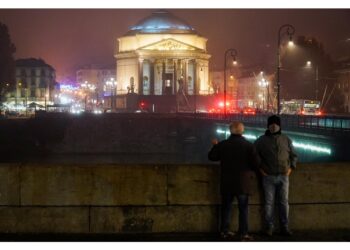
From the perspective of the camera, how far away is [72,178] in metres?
13.5

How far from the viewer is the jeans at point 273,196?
12.9m

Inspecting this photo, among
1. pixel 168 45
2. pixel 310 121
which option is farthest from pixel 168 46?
→ pixel 310 121

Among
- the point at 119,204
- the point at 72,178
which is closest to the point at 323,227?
the point at 119,204

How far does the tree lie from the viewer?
90.4 m

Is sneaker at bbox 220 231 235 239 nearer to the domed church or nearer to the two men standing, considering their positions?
the two men standing

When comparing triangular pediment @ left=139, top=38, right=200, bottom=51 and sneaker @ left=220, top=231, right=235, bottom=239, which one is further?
triangular pediment @ left=139, top=38, right=200, bottom=51

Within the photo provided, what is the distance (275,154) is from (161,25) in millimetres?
158677

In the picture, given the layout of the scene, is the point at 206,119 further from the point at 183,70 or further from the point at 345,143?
the point at 183,70

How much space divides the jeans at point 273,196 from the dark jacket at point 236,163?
0.49 m

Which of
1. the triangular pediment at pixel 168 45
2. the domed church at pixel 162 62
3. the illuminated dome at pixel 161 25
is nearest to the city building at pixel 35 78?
the domed church at pixel 162 62

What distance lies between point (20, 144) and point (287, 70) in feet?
149

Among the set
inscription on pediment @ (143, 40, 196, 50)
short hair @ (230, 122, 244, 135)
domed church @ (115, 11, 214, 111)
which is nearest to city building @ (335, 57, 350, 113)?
domed church @ (115, 11, 214, 111)

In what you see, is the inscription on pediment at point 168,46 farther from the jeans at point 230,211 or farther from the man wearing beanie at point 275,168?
the jeans at point 230,211

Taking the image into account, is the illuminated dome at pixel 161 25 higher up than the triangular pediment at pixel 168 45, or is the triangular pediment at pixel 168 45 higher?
the illuminated dome at pixel 161 25
